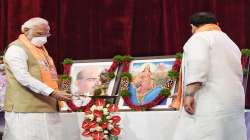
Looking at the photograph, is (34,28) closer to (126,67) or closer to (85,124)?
(85,124)

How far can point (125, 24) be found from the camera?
527 centimetres

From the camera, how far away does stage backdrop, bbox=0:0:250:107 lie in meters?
4.89

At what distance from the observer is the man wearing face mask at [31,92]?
3773 mm

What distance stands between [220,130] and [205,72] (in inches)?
14.6

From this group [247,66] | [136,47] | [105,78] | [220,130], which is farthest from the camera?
[136,47]

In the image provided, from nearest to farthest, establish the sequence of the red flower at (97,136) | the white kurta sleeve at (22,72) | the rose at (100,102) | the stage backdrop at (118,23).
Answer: the white kurta sleeve at (22,72), the red flower at (97,136), the rose at (100,102), the stage backdrop at (118,23)

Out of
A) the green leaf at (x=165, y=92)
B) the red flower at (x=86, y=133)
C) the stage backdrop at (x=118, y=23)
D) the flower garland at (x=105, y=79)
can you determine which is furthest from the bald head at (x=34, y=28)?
the stage backdrop at (x=118, y=23)

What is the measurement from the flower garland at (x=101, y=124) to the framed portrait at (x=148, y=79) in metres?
0.37

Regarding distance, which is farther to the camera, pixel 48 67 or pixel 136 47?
pixel 136 47

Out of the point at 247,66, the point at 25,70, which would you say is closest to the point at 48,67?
the point at 25,70

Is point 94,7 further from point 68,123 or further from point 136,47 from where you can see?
point 68,123

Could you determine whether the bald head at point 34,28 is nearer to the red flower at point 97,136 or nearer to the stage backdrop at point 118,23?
the red flower at point 97,136

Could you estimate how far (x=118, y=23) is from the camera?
5.31 m

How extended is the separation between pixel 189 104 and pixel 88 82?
1636mm
